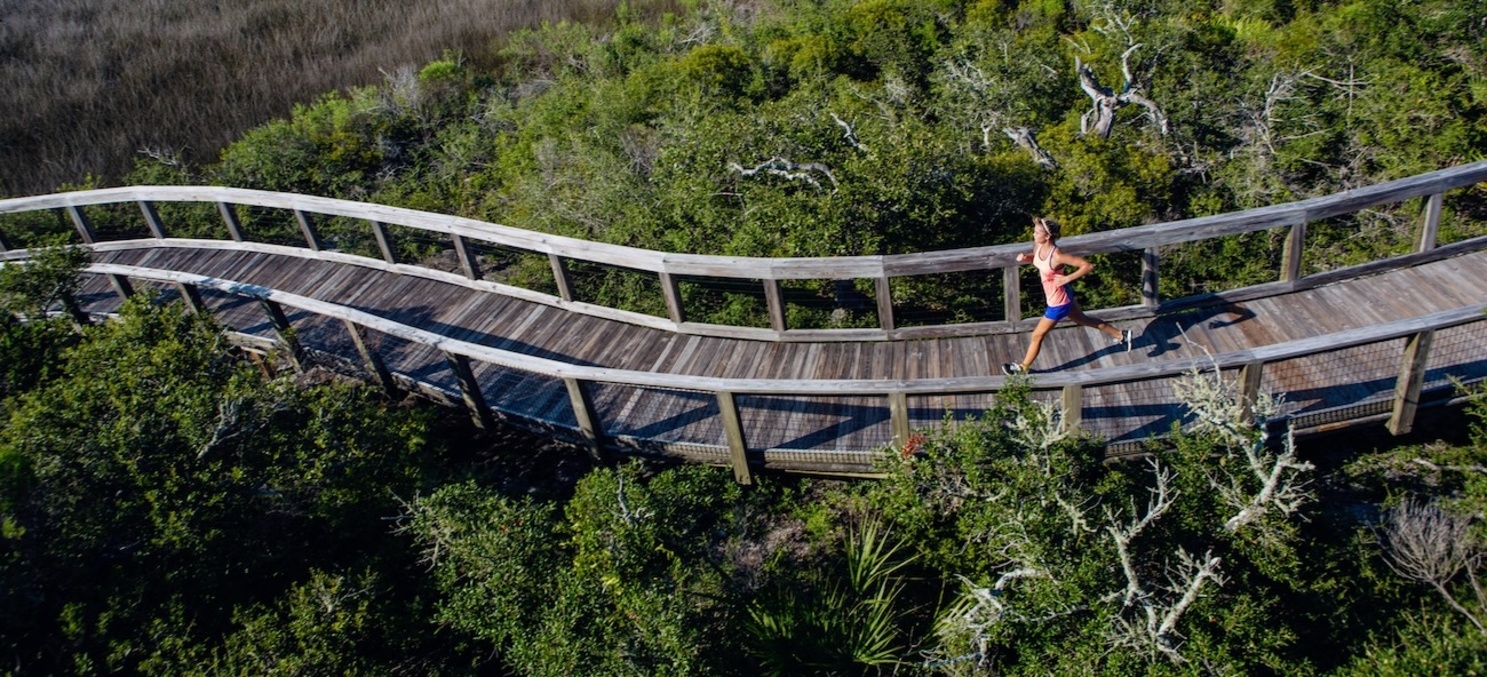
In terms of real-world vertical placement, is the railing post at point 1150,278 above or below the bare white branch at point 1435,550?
above

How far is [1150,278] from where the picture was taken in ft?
26.1

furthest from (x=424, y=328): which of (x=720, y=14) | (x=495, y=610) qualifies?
(x=720, y=14)

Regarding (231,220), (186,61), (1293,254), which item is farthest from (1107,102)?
(186,61)

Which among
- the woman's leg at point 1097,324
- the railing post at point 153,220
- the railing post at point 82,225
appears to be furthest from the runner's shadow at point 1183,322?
the railing post at point 82,225

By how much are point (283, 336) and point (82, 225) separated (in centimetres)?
587

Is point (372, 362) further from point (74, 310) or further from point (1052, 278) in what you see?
point (1052, 278)

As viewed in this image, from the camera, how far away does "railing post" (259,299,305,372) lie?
9914 mm

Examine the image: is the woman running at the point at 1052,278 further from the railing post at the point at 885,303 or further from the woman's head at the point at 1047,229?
the railing post at the point at 885,303

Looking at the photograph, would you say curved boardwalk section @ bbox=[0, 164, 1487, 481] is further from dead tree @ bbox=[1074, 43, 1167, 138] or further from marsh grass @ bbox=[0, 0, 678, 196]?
marsh grass @ bbox=[0, 0, 678, 196]

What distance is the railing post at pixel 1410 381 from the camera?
267 inches

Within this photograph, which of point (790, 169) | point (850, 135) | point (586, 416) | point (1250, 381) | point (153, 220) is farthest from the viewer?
point (153, 220)

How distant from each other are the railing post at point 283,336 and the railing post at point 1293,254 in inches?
366

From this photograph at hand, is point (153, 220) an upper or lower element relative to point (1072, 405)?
upper

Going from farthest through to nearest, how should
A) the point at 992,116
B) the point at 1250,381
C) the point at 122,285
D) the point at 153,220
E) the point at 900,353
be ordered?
the point at 153,220 < the point at 122,285 < the point at 992,116 < the point at 900,353 < the point at 1250,381
